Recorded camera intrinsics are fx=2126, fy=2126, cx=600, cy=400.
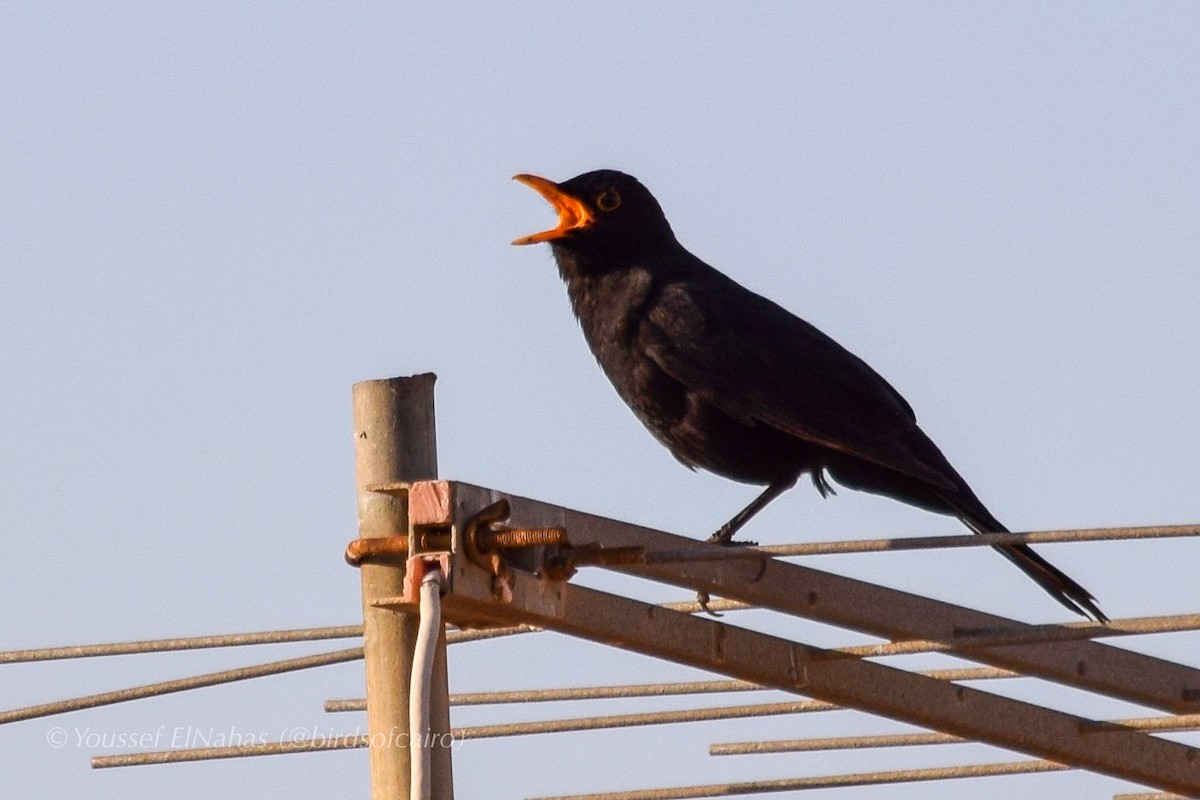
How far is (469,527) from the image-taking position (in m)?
4.02

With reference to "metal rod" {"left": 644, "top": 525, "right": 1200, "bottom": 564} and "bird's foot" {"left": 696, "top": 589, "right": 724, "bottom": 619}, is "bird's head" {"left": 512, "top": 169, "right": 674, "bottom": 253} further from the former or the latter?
"metal rod" {"left": 644, "top": 525, "right": 1200, "bottom": 564}

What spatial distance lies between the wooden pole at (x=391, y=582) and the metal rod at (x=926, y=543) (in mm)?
573

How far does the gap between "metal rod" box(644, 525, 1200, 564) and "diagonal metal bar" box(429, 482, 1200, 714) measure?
5cm

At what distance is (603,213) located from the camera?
759 cm

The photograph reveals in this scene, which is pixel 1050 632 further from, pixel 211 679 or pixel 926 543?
pixel 211 679

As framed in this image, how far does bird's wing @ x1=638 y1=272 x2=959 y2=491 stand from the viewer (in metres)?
6.45

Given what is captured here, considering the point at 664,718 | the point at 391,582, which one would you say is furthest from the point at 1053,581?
the point at 391,582

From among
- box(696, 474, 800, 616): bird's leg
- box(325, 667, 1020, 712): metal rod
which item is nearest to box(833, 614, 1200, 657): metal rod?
box(325, 667, 1020, 712): metal rod

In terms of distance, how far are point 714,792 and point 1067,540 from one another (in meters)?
2.25

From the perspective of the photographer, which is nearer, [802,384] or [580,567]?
[580,567]

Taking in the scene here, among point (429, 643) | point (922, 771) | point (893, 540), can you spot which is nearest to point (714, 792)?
point (922, 771)

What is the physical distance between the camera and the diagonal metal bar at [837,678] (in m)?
4.21

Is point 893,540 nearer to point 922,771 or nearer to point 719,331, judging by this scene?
point 922,771

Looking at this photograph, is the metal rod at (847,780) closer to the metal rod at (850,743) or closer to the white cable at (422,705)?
the metal rod at (850,743)
